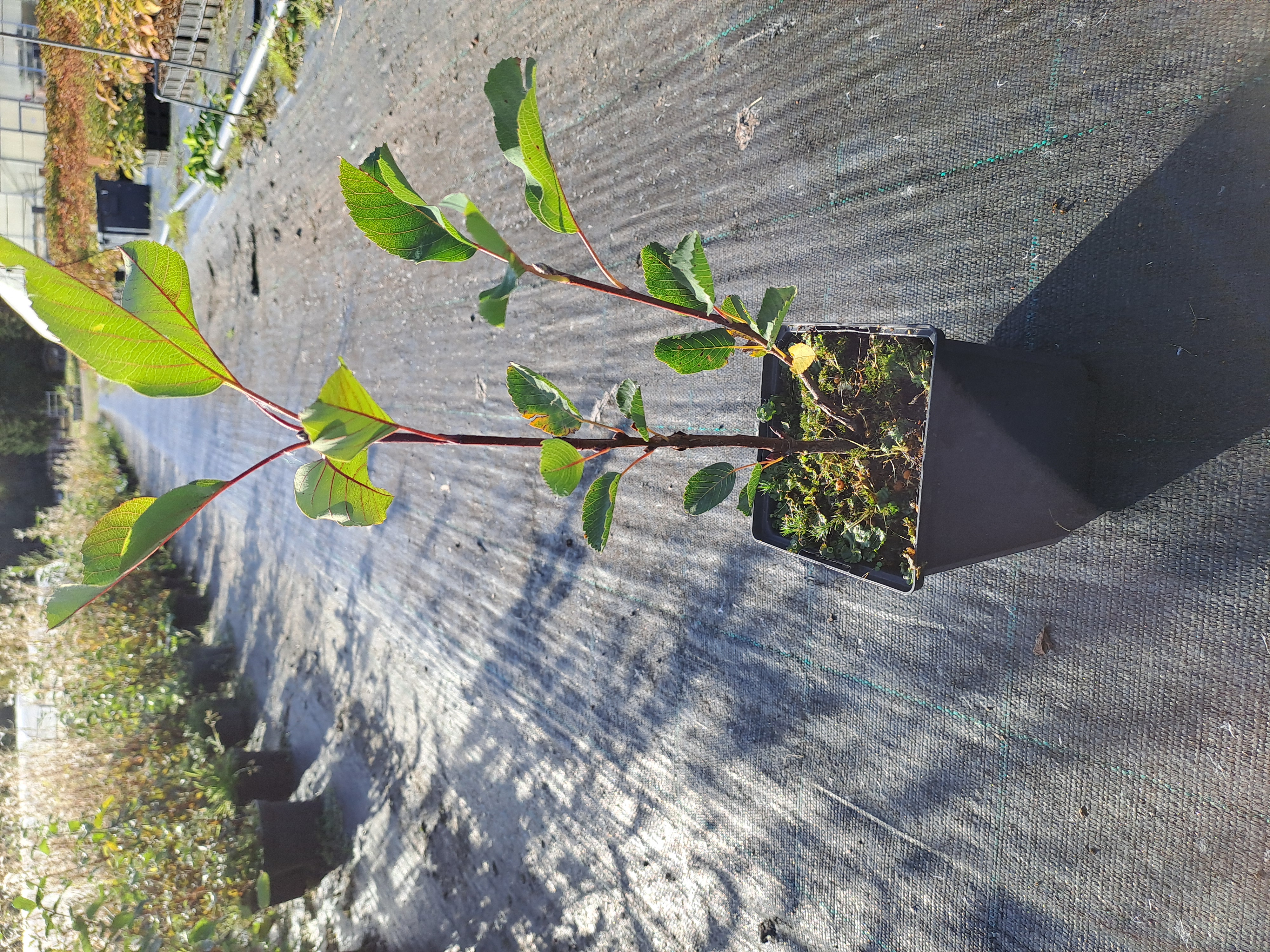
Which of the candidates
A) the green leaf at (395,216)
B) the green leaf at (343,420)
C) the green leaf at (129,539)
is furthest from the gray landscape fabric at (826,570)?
the green leaf at (129,539)

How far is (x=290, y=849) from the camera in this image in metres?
3.16

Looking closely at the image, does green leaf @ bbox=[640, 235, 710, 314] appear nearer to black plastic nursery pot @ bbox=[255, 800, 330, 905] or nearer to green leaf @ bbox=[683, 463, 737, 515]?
green leaf @ bbox=[683, 463, 737, 515]

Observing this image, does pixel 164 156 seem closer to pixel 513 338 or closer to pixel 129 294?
pixel 513 338

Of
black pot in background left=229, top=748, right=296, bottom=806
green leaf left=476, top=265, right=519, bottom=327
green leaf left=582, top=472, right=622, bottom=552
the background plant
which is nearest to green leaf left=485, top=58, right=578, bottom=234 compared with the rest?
green leaf left=476, top=265, right=519, bottom=327

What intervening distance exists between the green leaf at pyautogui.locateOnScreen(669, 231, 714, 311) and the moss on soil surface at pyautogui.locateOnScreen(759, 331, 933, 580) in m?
0.27

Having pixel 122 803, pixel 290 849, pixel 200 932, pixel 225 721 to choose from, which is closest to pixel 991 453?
pixel 200 932

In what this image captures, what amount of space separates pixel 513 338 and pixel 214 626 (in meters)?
4.20

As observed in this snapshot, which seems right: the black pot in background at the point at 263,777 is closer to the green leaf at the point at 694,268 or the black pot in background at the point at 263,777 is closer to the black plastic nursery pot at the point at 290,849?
the black plastic nursery pot at the point at 290,849

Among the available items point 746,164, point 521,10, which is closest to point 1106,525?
point 746,164

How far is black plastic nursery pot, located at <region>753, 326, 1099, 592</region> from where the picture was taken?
94cm

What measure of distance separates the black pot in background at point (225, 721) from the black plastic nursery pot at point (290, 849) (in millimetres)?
1031

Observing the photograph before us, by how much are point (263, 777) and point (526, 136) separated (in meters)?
3.85

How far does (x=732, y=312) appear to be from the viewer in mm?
1059

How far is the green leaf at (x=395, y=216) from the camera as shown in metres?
0.72
